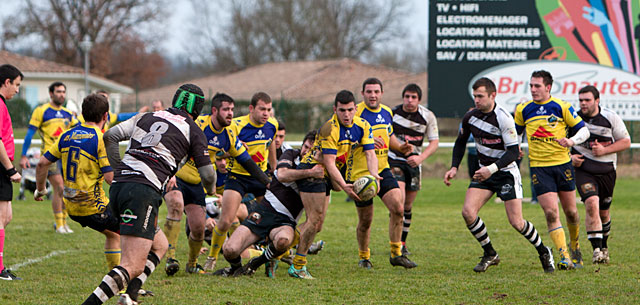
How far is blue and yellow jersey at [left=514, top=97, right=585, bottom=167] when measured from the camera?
26.0 feet

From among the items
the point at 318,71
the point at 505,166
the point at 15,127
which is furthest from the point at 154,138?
the point at 318,71

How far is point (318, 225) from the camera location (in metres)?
7.35

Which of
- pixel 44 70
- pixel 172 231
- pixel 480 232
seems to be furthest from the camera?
pixel 44 70

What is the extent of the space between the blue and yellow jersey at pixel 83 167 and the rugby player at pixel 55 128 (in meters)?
4.65

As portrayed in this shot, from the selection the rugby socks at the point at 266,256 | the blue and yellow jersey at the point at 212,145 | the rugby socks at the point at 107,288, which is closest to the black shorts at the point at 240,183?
the blue and yellow jersey at the point at 212,145

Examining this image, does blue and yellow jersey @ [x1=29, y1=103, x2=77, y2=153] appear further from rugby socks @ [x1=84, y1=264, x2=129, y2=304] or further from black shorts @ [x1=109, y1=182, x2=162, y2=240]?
rugby socks @ [x1=84, y1=264, x2=129, y2=304]

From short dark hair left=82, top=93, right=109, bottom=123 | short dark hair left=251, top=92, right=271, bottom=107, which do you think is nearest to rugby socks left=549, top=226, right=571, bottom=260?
short dark hair left=251, top=92, right=271, bottom=107

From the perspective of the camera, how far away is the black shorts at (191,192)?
7.67 metres

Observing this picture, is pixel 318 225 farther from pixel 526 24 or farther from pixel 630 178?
pixel 630 178

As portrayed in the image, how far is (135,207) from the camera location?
531cm

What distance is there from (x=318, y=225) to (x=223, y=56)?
52.4 metres

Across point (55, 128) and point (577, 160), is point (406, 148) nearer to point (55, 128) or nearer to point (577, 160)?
point (577, 160)

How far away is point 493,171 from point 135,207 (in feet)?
12.6

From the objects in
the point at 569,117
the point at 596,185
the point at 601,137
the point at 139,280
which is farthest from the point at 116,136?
the point at 601,137
